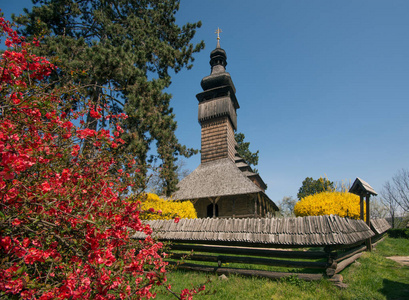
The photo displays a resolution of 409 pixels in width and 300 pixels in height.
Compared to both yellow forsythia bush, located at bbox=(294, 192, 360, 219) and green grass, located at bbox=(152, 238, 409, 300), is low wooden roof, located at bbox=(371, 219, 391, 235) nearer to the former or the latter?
yellow forsythia bush, located at bbox=(294, 192, 360, 219)

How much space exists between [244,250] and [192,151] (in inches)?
302

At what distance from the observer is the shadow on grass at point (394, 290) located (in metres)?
5.23

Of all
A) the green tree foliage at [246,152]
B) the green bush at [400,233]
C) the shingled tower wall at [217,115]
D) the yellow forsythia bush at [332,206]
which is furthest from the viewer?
the green tree foliage at [246,152]

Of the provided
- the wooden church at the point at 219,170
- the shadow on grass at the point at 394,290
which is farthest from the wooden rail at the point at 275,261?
the wooden church at the point at 219,170

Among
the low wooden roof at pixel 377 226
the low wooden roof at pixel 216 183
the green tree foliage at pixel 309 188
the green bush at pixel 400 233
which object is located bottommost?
the green bush at pixel 400 233

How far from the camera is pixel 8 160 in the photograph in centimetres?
168

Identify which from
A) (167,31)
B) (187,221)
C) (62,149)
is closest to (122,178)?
(62,149)

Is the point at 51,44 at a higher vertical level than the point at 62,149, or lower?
higher

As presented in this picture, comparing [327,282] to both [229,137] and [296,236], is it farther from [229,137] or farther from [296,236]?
A: [229,137]

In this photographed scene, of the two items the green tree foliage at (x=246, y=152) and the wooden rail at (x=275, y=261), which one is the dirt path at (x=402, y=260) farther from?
the green tree foliage at (x=246, y=152)

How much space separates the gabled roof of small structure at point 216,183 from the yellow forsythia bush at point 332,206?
10.9 feet

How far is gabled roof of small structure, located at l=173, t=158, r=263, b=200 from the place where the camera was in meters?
17.3

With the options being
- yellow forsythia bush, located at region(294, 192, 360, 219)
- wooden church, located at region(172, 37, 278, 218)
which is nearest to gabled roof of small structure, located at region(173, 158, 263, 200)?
wooden church, located at region(172, 37, 278, 218)

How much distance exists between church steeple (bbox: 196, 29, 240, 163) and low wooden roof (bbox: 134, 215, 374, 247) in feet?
49.8
